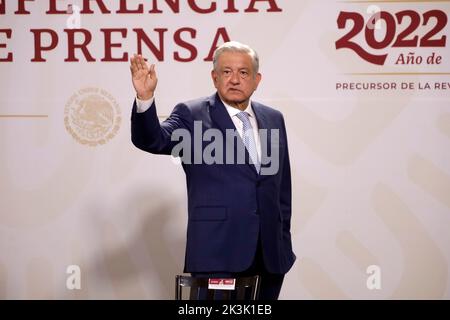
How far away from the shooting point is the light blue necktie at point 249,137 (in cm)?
305

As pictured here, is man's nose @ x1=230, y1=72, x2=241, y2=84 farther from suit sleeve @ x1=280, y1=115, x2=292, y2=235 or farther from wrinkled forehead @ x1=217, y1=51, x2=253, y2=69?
suit sleeve @ x1=280, y1=115, x2=292, y2=235

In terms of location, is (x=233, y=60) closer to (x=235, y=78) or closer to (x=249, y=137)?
(x=235, y=78)

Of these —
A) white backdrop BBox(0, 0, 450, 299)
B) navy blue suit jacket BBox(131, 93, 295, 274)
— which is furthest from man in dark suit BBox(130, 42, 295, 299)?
white backdrop BBox(0, 0, 450, 299)

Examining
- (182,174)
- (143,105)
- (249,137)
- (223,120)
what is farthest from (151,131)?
(182,174)

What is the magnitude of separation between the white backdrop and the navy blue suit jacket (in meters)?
1.13

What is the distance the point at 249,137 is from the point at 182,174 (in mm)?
1180

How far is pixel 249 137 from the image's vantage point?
307 centimetres

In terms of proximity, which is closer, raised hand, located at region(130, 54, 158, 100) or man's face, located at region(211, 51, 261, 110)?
raised hand, located at region(130, 54, 158, 100)

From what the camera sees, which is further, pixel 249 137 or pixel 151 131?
pixel 249 137

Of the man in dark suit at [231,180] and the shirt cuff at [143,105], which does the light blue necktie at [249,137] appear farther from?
the shirt cuff at [143,105]

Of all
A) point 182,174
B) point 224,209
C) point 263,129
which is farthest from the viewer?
point 182,174

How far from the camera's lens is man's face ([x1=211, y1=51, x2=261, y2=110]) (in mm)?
3029

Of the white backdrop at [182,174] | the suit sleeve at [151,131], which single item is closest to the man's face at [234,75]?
the suit sleeve at [151,131]
